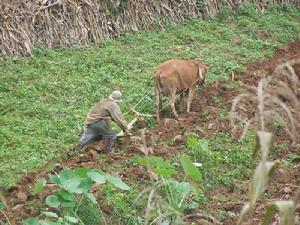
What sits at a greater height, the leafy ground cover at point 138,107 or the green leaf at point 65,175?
the green leaf at point 65,175

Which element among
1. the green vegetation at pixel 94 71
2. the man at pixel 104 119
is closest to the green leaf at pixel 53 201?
the green vegetation at pixel 94 71

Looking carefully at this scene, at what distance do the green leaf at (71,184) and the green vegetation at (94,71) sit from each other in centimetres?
268

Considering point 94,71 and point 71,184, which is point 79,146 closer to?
point 94,71

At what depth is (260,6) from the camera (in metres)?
16.7

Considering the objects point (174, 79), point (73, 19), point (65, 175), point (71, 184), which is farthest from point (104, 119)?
point (73, 19)

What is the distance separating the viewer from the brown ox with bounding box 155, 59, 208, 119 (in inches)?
372

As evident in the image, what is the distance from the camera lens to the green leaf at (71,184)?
182 inches

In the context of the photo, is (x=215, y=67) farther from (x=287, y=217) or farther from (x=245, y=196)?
(x=287, y=217)

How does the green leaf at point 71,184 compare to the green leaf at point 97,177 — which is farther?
the green leaf at point 97,177

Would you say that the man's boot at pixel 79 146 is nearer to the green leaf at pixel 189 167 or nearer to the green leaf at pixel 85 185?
the green leaf at pixel 85 185

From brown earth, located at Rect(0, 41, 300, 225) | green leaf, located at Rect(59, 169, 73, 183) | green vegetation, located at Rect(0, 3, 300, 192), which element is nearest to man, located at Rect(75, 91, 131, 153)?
brown earth, located at Rect(0, 41, 300, 225)

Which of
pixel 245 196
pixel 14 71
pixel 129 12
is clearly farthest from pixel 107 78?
pixel 245 196

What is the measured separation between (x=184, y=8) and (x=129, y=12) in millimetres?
1756

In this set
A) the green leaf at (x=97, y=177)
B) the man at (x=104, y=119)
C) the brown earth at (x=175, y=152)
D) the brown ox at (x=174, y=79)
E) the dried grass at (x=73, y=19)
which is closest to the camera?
the green leaf at (x=97, y=177)
